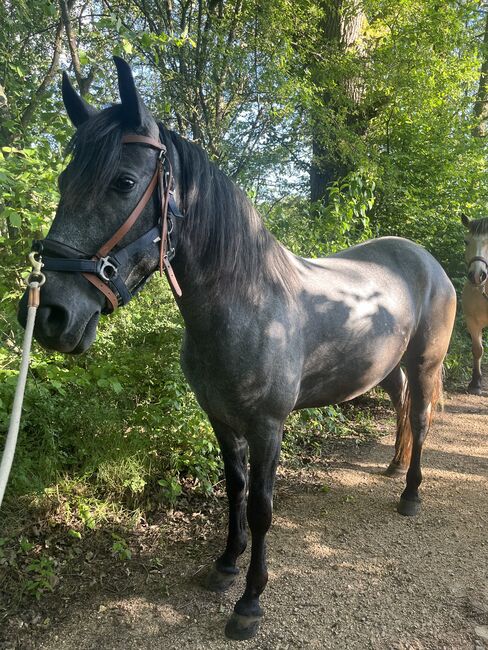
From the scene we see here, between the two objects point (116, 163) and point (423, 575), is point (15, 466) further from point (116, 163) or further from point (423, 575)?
point (423, 575)

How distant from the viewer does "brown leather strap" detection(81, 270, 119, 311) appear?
1.36 metres

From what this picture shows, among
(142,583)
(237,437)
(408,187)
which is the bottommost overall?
(142,583)

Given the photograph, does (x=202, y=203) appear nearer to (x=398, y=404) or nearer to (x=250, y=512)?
(x=250, y=512)

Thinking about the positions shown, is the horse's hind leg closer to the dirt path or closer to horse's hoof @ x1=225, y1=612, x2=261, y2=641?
the dirt path

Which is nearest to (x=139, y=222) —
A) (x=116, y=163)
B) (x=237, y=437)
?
(x=116, y=163)

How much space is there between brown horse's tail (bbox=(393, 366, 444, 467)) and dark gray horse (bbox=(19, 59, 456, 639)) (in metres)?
0.12

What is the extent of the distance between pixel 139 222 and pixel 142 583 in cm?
203

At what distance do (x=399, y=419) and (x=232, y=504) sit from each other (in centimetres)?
180

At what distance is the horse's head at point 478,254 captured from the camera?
516 centimetres

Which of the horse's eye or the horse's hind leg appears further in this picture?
the horse's hind leg

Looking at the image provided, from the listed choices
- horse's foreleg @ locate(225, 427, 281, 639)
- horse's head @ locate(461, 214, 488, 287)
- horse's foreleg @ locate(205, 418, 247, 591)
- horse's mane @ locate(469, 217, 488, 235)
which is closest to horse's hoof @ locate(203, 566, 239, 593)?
horse's foreleg @ locate(205, 418, 247, 591)

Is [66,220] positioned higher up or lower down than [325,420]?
higher up

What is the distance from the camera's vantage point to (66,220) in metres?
1.37

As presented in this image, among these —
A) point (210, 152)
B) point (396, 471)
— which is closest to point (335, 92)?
point (210, 152)
